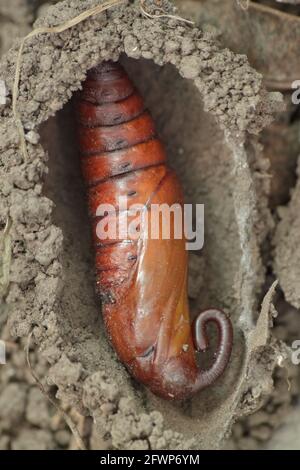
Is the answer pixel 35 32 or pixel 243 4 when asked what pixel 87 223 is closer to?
pixel 35 32

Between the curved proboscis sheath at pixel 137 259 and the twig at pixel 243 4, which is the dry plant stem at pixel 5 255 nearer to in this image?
the curved proboscis sheath at pixel 137 259

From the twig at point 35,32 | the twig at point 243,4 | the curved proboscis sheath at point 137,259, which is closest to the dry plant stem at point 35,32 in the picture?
the twig at point 35,32

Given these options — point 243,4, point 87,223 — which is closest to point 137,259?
point 87,223

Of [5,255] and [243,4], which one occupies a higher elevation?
[243,4]

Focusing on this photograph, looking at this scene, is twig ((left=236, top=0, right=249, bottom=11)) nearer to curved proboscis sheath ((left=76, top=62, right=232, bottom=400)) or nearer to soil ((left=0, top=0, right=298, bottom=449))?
soil ((left=0, top=0, right=298, bottom=449))

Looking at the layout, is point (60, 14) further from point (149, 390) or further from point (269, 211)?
point (149, 390)
